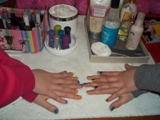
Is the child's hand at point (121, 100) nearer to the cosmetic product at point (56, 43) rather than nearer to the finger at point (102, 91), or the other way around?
the finger at point (102, 91)

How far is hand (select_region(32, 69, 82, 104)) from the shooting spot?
17.8 inches

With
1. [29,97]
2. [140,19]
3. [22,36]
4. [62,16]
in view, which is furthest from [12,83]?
[140,19]

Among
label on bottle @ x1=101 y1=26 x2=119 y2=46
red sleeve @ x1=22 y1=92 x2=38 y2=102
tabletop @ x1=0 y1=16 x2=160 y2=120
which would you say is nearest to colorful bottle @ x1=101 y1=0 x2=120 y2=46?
label on bottle @ x1=101 y1=26 x2=119 y2=46

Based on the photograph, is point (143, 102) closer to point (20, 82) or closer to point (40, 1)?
point (20, 82)

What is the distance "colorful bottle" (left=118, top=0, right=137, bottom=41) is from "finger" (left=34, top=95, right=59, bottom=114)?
1.29 feet

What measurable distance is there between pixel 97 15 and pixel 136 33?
156mm

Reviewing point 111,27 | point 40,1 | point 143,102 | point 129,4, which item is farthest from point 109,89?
point 40,1

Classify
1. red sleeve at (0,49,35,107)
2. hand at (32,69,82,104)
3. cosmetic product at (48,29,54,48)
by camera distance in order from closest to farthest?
red sleeve at (0,49,35,107), hand at (32,69,82,104), cosmetic product at (48,29,54,48)

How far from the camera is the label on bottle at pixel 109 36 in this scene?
22.3 inches

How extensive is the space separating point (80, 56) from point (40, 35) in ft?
0.54

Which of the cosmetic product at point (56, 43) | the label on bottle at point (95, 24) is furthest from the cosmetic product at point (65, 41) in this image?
the label on bottle at point (95, 24)

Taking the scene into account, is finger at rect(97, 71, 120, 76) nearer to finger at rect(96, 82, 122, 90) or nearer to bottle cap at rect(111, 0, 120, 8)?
finger at rect(96, 82, 122, 90)

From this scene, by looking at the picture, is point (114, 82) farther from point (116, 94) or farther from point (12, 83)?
point (12, 83)

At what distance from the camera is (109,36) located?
580mm
